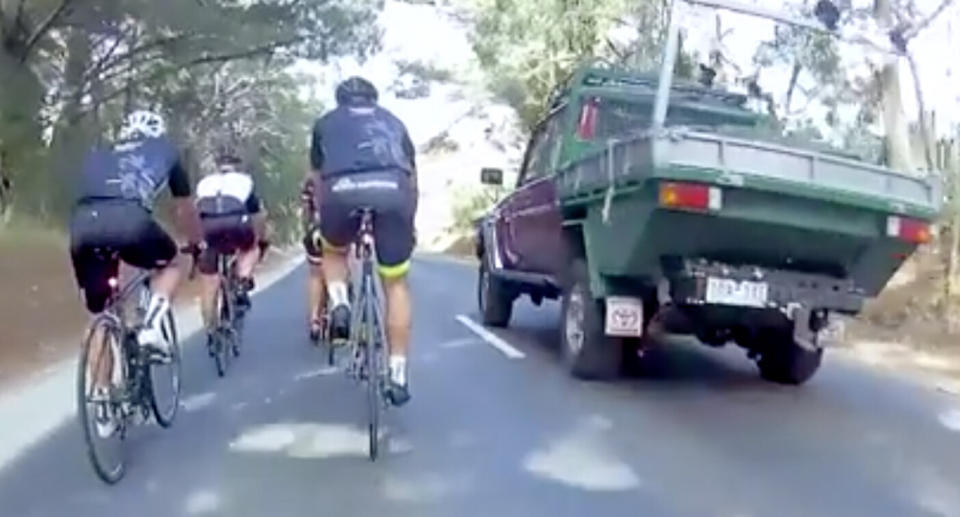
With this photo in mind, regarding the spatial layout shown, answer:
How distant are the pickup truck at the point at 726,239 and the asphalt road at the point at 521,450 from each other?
461mm

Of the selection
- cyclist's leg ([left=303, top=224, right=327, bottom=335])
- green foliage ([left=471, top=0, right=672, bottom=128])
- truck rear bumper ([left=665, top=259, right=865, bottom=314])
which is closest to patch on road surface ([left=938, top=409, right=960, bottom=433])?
truck rear bumper ([left=665, top=259, right=865, bottom=314])

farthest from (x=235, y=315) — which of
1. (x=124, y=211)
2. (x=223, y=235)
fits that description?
(x=124, y=211)

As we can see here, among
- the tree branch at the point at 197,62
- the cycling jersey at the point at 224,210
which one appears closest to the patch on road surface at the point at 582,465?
the cycling jersey at the point at 224,210

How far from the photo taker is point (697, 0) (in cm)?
1028

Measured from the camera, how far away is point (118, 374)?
7.19 metres

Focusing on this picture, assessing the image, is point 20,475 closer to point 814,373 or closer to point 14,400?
point 14,400

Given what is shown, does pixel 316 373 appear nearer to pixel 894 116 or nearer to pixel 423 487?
pixel 423 487

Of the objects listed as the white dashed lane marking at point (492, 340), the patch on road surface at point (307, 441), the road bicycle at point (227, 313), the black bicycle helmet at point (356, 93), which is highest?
the black bicycle helmet at point (356, 93)

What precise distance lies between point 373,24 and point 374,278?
26.5 meters

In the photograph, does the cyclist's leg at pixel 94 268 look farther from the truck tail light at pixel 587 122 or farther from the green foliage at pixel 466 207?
the green foliage at pixel 466 207

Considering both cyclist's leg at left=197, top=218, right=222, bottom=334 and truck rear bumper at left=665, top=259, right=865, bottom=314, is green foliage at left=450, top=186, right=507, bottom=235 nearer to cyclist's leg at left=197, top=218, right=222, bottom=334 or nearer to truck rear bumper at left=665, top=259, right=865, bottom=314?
cyclist's leg at left=197, top=218, right=222, bottom=334

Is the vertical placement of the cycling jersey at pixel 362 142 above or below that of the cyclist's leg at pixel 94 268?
above

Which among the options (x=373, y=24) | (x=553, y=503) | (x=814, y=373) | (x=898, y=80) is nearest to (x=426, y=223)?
(x=373, y=24)

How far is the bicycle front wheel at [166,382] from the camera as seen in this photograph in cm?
788
